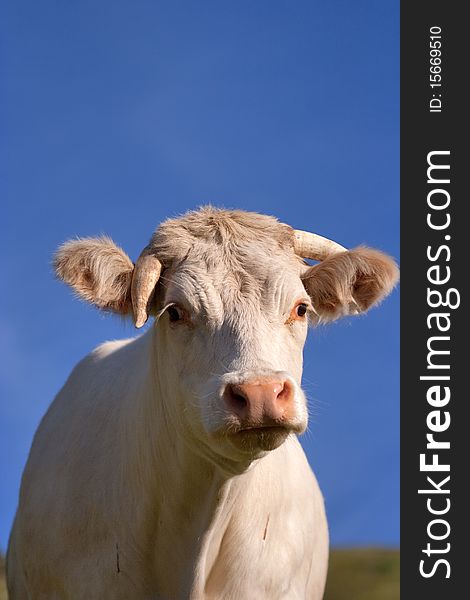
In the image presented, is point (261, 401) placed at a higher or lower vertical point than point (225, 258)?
lower

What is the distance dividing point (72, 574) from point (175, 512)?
0.89m

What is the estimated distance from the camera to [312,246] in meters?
6.70

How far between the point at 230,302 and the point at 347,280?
3.71ft

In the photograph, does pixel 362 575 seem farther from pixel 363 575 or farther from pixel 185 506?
pixel 185 506

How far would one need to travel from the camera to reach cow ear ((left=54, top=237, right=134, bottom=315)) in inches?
245

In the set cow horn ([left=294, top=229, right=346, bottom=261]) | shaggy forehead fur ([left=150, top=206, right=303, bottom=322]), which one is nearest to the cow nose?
shaggy forehead fur ([left=150, top=206, right=303, bottom=322])

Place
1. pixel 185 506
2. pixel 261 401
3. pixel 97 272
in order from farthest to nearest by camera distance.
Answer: pixel 185 506 < pixel 97 272 < pixel 261 401

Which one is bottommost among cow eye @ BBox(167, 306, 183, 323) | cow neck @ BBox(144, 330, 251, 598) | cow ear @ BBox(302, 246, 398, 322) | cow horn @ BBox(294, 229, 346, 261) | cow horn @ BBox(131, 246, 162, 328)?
cow neck @ BBox(144, 330, 251, 598)

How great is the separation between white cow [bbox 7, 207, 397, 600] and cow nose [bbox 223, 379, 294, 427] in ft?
0.05

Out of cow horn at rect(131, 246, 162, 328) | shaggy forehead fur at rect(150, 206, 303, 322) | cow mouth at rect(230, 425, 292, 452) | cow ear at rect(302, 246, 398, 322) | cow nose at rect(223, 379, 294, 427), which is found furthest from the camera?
cow ear at rect(302, 246, 398, 322)

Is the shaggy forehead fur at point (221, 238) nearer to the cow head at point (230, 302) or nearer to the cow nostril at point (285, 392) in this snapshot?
the cow head at point (230, 302)

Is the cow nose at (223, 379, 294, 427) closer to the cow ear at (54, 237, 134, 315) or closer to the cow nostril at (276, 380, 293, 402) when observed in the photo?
the cow nostril at (276, 380, 293, 402)

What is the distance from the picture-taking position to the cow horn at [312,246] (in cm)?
665

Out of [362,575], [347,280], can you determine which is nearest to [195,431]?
[347,280]
